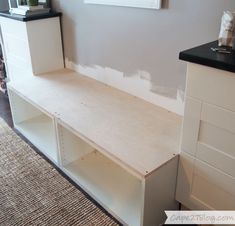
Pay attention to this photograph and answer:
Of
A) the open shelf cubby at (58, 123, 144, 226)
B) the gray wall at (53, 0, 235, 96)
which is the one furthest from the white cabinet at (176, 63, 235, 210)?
the gray wall at (53, 0, 235, 96)

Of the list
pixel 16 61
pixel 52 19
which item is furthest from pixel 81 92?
pixel 16 61

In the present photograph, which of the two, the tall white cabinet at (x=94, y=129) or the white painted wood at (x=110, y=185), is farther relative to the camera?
the white painted wood at (x=110, y=185)

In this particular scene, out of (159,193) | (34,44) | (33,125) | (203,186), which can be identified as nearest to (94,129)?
(159,193)

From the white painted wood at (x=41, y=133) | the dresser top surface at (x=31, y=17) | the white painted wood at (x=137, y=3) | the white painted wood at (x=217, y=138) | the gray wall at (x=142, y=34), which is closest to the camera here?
the white painted wood at (x=217, y=138)

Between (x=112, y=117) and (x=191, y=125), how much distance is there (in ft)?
1.91

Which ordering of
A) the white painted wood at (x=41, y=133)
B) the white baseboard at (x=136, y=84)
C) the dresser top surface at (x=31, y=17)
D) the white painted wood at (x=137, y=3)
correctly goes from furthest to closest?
the dresser top surface at (x=31, y=17), the white painted wood at (x=41, y=133), the white baseboard at (x=136, y=84), the white painted wood at (x=137, y=3)

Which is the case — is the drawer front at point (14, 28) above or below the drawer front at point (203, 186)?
above

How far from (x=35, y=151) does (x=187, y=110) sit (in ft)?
4.00

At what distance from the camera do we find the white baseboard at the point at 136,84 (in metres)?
1.72

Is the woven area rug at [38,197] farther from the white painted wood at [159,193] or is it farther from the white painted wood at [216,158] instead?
the white painted wood at [216,158]

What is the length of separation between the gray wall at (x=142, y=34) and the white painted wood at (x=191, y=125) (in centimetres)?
42

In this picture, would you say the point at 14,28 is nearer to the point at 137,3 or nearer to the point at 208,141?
the point at 137,3

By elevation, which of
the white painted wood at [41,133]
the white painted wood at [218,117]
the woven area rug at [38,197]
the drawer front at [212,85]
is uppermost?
the drawer front at [212,85]

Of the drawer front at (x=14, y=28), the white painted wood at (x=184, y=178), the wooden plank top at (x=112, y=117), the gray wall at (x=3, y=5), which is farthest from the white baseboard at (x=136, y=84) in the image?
the gray wall at (x=3, y=5)
